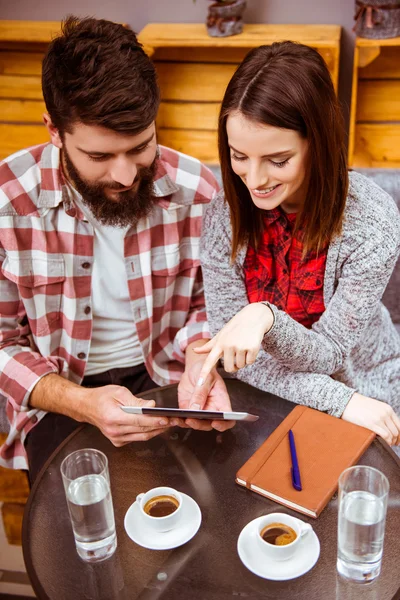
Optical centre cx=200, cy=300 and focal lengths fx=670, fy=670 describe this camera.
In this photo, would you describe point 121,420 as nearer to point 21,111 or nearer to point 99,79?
point 99,79

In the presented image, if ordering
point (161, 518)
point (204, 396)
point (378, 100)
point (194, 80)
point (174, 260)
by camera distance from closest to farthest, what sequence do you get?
point (161, 518), point (204, 396), point (174, 260), point (378, 100), point (194, 80)

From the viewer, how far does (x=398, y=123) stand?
302 centimetres

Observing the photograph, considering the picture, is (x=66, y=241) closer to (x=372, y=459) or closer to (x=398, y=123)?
(x=372, y=459)

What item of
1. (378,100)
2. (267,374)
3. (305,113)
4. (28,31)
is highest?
(305,113)

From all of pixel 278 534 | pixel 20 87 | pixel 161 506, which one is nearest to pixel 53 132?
pixel 161 506

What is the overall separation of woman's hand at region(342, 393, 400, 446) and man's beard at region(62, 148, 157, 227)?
0.71 m

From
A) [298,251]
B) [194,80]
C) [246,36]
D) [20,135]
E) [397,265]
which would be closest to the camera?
[298,251]

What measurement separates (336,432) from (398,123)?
206 centimetres

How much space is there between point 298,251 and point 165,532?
75 cm

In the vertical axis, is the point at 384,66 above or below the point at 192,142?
above

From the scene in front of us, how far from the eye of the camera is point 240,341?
1378 mm

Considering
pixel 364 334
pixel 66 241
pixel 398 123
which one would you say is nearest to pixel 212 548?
pixel 364 334

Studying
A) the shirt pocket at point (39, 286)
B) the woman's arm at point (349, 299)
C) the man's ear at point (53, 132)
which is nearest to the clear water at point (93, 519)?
the woman's arm at point (349, 299)

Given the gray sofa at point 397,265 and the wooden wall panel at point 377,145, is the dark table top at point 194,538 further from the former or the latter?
the wooden wall panel at point 377,145
